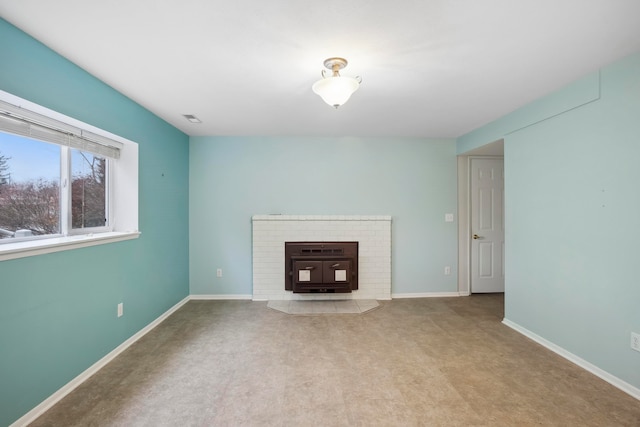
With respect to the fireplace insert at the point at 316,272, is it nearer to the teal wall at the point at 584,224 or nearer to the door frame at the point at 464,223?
the door frame at the point at 464,223

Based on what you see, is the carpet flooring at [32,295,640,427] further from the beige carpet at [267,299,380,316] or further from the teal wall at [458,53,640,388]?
the beige carpet at [267,299,380,316]

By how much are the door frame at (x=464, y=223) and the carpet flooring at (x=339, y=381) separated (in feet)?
3.63

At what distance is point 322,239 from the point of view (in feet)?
12.9

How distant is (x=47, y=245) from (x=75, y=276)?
1.15 ft

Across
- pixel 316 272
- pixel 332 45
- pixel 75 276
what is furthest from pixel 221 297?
pixel 332 45

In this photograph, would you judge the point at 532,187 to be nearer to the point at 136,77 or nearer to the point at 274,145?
the point at 274,145

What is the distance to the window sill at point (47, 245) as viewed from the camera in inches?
60.8

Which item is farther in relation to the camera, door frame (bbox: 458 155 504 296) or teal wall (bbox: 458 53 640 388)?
door frame (bbox: 458 155 504 296)

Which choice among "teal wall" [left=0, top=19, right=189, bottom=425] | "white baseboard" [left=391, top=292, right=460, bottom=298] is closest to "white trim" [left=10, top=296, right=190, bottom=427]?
"teal wall" [left=0, top=19, right=189, bottom=425]

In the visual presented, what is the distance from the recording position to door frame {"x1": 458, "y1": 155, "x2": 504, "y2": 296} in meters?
4.05

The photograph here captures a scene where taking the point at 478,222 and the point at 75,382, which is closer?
the point at 75,382

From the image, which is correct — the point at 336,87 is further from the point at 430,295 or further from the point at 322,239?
the point at 430,295

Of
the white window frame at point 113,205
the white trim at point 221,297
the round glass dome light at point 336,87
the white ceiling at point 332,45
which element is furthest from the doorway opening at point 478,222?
the white window frame at point 113,205

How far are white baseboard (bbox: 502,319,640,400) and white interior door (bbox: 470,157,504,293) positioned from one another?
46.8 inches
